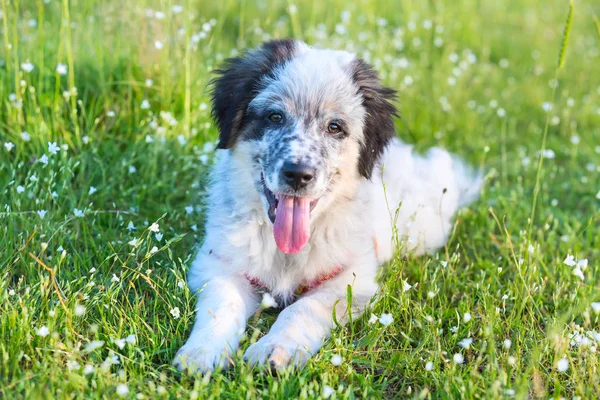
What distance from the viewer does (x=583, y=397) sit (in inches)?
104

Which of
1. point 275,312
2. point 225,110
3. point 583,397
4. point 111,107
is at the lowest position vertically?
point 275,312

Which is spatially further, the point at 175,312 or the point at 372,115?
the point at 372,115

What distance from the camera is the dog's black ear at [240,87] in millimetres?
3482

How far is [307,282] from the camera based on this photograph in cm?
353

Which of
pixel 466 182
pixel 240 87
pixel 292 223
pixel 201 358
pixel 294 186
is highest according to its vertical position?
pixel 240 87

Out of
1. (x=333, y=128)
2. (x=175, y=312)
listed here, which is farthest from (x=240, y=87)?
(x=175, y=312)

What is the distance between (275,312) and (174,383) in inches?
36.1

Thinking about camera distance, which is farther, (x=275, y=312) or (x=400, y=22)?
(x=400, y=22)

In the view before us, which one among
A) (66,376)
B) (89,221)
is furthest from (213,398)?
(89,221)

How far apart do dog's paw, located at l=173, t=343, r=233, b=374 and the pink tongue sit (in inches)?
27.3

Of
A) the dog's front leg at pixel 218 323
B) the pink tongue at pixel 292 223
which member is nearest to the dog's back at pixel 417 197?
the pink tongue at pixel 292 223

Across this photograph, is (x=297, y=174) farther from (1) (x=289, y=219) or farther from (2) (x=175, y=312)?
(2) (x=175, y=312)

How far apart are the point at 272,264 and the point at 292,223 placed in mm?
310

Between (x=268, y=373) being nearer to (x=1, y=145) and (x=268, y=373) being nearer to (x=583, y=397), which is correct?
(x=583, y=397)
